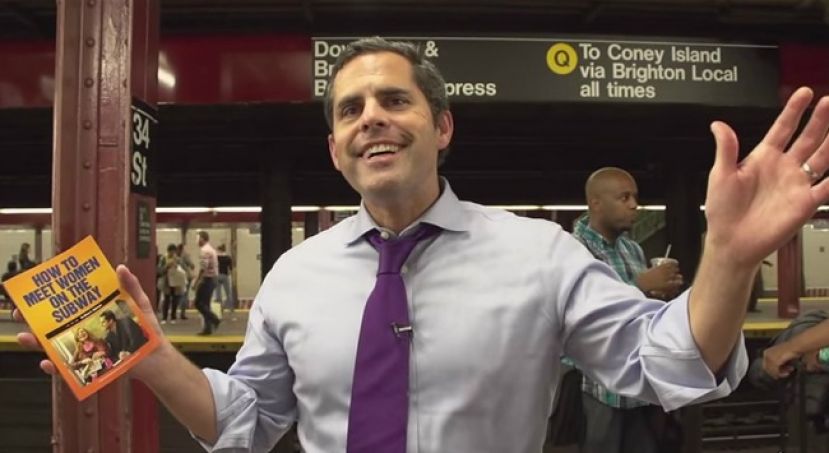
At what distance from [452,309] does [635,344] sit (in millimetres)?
344

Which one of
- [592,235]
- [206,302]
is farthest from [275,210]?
[206,302]

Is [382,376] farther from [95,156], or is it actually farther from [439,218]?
[95,156]

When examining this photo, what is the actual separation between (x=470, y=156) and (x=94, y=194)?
4.65m

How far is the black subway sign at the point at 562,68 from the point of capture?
4.26 metres

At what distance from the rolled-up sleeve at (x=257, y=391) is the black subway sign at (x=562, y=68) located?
2.98m

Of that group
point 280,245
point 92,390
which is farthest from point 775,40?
point 92,390

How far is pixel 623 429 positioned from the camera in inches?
121

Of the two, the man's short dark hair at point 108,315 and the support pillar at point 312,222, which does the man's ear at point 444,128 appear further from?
the support pillar at point 312,222

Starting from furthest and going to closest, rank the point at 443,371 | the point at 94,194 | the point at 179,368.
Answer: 1. the point at 94,194
2. the point at 179,368
3. the point at 443,371

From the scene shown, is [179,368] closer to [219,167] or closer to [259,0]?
A: [259,0]

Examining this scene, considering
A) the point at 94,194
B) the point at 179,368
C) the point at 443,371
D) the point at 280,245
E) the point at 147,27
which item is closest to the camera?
the point at 443,371

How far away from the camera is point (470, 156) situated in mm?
6918

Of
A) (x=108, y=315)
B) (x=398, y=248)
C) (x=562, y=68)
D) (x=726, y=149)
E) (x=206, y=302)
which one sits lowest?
(x=206, y=302)

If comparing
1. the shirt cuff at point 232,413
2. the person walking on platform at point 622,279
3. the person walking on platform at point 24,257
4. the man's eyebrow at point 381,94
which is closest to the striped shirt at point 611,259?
the person walking on platform at point 622,279
